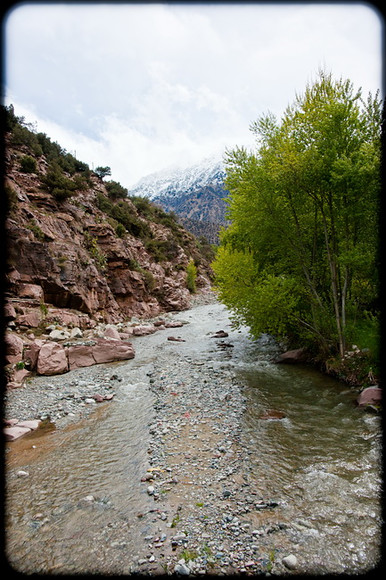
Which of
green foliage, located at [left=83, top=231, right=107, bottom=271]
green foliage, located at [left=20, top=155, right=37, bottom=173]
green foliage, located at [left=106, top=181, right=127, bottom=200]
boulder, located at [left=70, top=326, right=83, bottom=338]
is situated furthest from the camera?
green foliage, located at [left=106, top=181, right=127, bottom=200]

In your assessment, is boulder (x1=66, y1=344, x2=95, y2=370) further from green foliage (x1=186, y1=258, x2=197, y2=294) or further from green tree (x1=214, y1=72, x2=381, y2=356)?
green foliage (x1=186, y1=258, x2=197, y2=294)

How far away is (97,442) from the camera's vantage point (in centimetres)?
688

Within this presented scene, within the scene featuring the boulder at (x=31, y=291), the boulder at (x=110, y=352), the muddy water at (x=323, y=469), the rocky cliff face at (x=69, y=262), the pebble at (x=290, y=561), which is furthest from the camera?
the rocky cliff face at (x=69, y=262)

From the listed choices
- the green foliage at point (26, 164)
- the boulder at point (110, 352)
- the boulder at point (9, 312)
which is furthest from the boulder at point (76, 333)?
the green foliage at point (26, 164)

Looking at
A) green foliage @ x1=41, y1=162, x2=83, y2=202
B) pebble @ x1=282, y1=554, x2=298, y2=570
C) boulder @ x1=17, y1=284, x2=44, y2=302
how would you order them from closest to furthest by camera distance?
1. pebble @ x1=282, y1=554, x2=298, y2=570
2. boulder @ x1=17, y1=284, x2=44, y2=302
3. green foliage @ x1=41, y1=162, x2=83, y2=202

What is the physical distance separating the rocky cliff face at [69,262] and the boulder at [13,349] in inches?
108

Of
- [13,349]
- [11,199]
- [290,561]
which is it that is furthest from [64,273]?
[290,561]

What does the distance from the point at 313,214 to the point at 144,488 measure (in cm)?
1010

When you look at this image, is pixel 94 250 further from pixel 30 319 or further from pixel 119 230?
pixel 30 319

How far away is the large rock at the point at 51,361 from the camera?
11953 mm

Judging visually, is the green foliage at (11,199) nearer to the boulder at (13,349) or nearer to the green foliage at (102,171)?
the boulder at (13,349)

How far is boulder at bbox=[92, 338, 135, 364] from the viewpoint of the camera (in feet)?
47.0

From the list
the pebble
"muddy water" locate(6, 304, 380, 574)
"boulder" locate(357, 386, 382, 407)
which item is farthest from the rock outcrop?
"boulder" locate(357, 386, 382, 407)

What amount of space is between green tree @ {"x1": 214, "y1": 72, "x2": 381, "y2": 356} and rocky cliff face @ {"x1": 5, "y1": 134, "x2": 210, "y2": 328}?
1254 centimetres
